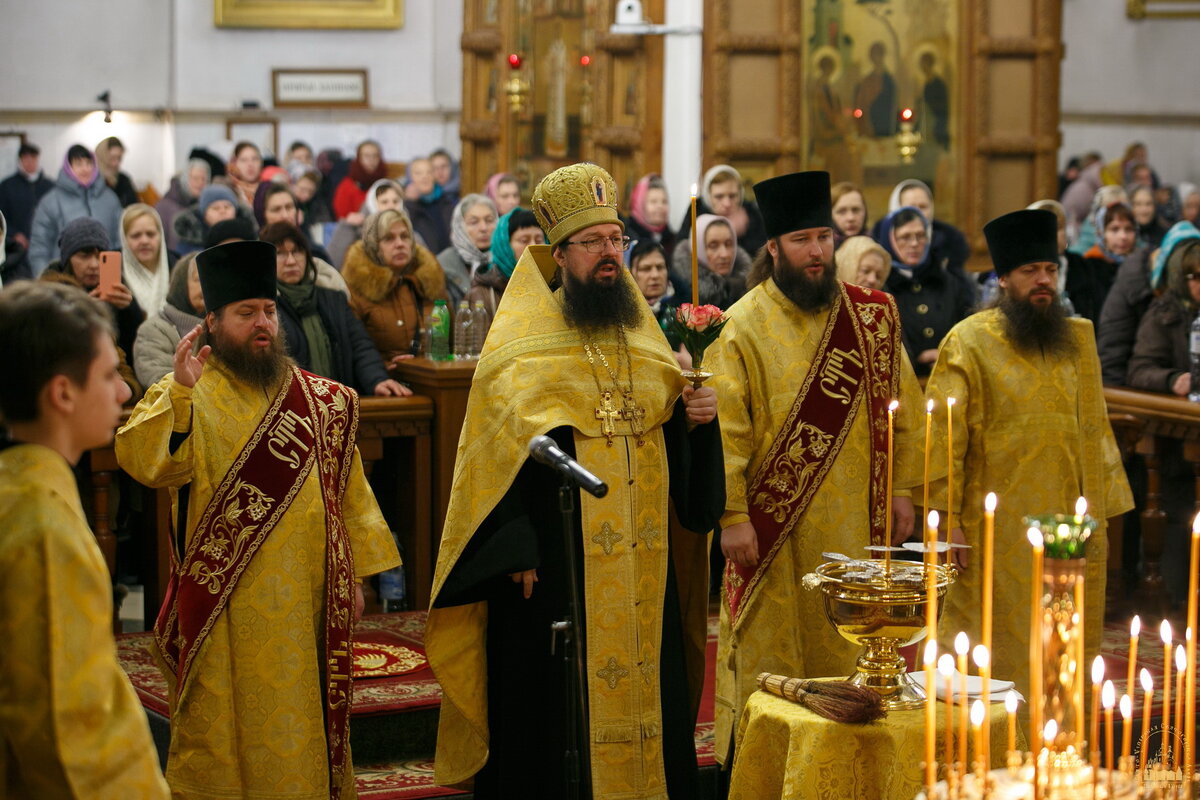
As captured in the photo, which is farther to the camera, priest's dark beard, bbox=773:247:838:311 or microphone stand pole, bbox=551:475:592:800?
priest's dark beard, bbox=773:247:838:311

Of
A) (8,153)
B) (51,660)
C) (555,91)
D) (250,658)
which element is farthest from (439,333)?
(8,153)

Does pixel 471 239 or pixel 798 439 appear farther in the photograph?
pixel 471 239

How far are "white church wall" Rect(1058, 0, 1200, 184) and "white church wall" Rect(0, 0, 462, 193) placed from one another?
23.0 ft

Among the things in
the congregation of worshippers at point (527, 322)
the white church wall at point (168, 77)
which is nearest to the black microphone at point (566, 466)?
the congregation of worshippers at point (527, 322)

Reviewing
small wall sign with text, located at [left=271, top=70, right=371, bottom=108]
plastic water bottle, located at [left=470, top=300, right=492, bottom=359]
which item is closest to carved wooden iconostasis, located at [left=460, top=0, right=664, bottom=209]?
small wall sign with text, located at [left=271, top=70, right=371, bottom=108]

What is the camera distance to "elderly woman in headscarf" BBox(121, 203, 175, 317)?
23.6 feet

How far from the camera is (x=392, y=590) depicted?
682 centimetres

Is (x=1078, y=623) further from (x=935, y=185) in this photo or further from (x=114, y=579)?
(x=935, y=185)

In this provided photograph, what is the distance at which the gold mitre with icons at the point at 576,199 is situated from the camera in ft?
13.8

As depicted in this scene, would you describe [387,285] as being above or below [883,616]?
above

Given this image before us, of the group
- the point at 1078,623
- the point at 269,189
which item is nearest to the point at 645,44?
the point at 269,189

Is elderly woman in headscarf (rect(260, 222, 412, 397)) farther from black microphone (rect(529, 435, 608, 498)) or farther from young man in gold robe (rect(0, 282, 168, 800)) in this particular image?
young man in gold robe (rect(0, 282, 168, 800))

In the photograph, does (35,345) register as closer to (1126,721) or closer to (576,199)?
(1126,721)

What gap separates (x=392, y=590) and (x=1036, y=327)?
291cm
